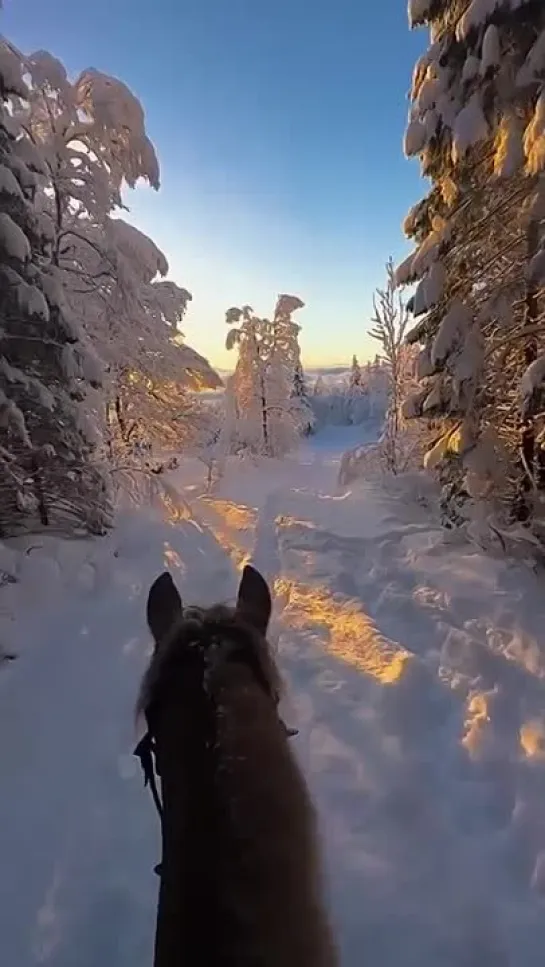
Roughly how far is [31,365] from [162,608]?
6.76 metres

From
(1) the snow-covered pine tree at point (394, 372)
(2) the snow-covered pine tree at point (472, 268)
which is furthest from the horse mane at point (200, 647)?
(1) the snow-covered pine tree at point (394, 372)

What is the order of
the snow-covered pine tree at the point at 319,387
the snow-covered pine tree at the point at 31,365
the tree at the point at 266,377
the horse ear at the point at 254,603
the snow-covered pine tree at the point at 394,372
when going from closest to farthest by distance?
the horse ear at the point at 254,603 < the snow-covered pine tree at the point at 31,365 < the snow-covered pine tree at the point at 394,372 < the tree at the point at 266,377 < the snow-covered pine tree at the point at 319,387

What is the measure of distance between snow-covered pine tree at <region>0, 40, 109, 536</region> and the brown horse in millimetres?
5671

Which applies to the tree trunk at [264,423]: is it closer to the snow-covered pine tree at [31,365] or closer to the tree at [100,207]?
the tree at [100,207]

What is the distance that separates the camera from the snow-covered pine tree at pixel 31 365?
6.91 m

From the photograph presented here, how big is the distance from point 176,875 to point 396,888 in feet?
6.55

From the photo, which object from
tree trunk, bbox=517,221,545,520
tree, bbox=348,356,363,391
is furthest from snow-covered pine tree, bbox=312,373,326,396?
tree trunk, bbox=517,221,545,520

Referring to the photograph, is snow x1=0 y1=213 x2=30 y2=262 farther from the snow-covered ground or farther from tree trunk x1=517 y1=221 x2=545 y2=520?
tree trunk x1=517 y1=221 x2=545 y2=520

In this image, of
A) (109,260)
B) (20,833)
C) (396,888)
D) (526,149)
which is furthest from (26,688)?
(109,260)

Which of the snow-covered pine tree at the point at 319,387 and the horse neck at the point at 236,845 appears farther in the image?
the snow-covered pine tree at the point at 319,387

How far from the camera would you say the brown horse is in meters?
1.27

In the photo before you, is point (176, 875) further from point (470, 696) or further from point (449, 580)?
point (449, 580)

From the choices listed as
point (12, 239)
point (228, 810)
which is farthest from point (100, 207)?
point (228, 810)

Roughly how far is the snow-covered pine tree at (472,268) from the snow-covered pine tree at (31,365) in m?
4.67
